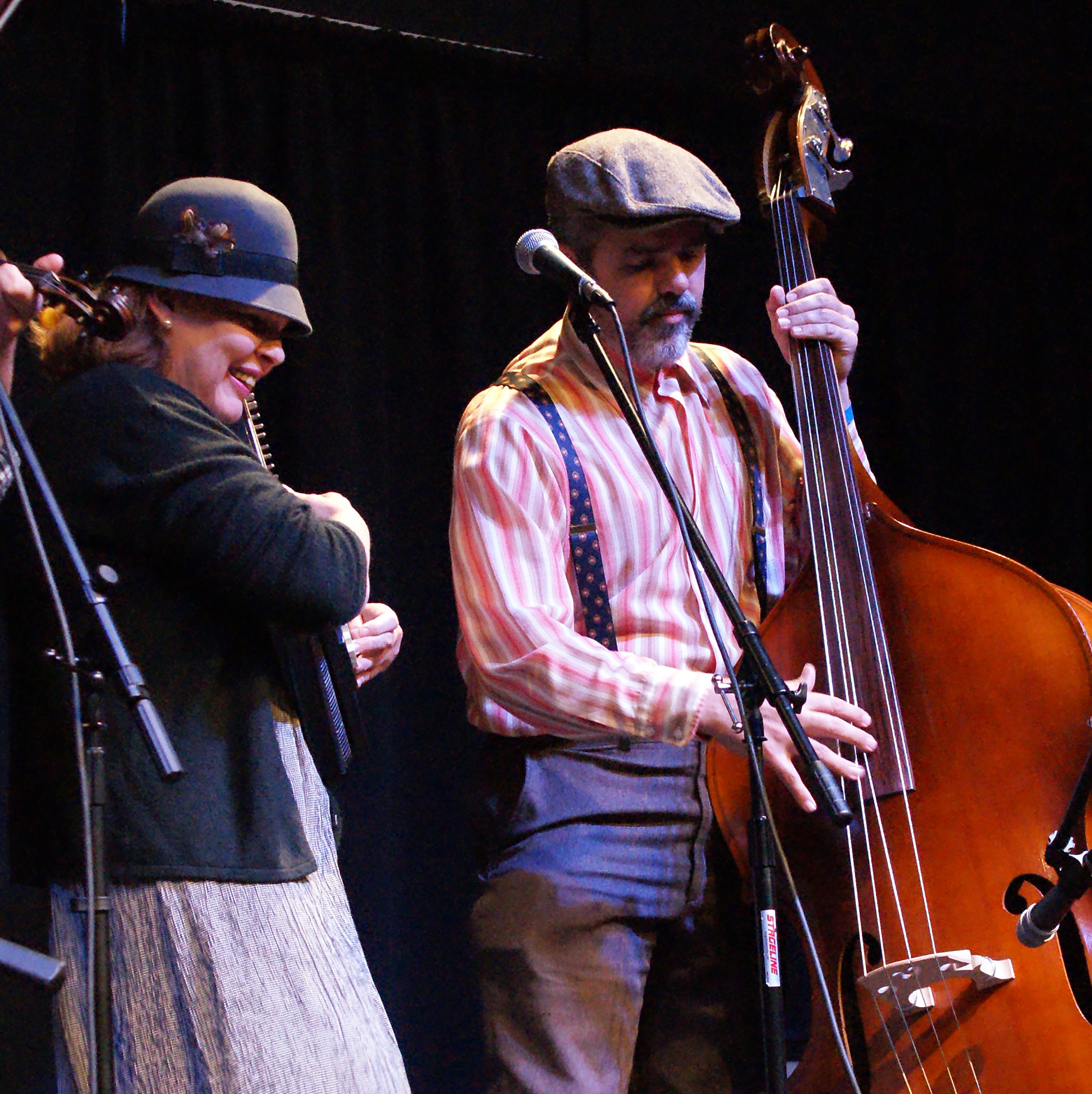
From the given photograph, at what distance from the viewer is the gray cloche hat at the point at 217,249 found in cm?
155

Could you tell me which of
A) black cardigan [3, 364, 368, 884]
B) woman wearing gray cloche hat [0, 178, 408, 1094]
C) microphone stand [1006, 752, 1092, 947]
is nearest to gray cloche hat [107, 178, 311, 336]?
woman wearing gray cloche hat [0, 178, 408, 1094]

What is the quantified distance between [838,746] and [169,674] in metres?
0.79

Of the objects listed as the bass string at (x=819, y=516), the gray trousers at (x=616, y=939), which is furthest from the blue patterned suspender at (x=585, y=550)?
the bass string at (x=819, y=516)

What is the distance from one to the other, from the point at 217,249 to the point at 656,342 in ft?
2.13

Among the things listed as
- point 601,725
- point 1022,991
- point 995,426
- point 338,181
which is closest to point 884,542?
point 601,725

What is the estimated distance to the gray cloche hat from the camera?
5.10 feet

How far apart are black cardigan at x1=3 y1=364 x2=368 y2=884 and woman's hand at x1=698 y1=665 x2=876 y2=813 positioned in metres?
0.45

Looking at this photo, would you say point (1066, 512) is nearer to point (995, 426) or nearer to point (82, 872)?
point (995, 426)

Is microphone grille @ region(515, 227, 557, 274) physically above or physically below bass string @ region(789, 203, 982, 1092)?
above

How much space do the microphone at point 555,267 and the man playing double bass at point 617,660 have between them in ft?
0.81

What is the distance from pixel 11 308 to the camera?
1.24 metres

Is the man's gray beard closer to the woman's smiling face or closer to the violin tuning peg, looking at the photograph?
the woman's smiling face

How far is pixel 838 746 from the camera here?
1621 millimetres

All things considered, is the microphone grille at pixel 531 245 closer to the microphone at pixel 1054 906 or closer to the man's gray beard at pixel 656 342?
the man's gray beard at pixel 656 342
